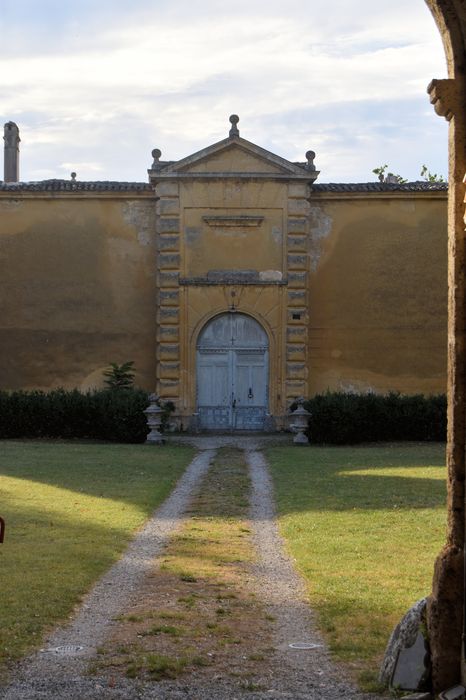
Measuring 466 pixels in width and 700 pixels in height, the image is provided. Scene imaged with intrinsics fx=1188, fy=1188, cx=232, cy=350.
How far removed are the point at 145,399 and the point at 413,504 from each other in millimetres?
11156

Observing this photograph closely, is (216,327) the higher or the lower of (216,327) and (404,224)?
the lower

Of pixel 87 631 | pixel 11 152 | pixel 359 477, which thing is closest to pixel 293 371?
pixel 359 477

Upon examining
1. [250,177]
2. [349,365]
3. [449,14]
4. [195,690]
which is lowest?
[195,690]

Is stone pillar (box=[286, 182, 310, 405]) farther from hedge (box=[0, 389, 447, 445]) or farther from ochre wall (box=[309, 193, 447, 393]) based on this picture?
hedge (box=[0, 389, 447, 445])

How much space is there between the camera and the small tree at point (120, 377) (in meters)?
28.0

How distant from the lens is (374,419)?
25.3 m

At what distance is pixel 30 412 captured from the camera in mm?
25438

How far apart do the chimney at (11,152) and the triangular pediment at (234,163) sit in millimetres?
7811

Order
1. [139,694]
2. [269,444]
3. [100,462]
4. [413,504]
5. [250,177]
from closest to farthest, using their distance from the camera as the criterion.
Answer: [139,694] < [413,504] < [100,462] < [269,444] < [250,177]

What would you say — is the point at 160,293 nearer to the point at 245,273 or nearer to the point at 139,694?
the point at 245,273

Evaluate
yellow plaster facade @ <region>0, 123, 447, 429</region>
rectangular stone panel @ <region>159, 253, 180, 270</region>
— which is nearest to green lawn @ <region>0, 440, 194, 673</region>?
yellow plaster facade @ <region>0, 123, 447, 429</region>

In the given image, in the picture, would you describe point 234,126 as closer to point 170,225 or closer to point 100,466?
point 170,225

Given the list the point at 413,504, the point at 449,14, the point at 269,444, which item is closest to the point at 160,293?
the point at 269,444

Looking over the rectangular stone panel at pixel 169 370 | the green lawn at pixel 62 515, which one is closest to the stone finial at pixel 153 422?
the green lawn at pixel 62 515
